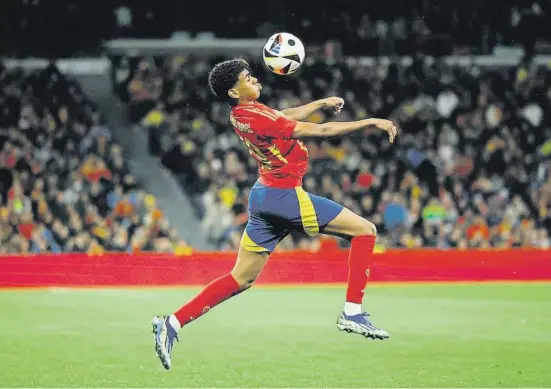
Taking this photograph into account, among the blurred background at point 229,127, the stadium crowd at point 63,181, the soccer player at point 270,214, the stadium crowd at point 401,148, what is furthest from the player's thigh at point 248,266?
the stadium crowd at point 401,148

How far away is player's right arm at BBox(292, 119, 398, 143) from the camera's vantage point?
694cm

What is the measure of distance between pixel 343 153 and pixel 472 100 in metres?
3.27

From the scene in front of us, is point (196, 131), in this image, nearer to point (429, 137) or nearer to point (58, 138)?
Result: point (58, 138)

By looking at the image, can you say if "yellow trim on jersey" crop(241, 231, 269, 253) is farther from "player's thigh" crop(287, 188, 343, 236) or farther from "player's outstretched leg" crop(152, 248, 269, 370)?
"player's thigh" crop(287, 188, 343, 236)

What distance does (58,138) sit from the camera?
1938 centimetres

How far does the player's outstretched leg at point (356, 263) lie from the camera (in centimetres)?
765

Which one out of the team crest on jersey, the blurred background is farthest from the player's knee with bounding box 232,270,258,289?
the blurred background

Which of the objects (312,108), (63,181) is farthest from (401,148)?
(312,108)

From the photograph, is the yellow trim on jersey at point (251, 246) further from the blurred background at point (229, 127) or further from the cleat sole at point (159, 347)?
the blurred background at point (229, 127)

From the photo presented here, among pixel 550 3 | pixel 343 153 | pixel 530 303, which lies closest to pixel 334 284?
pixel 530 303

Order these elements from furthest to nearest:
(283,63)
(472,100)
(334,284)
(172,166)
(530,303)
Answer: (472,100), (172,166), (334,284), (530,303), (283,63)

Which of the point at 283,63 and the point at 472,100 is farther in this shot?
the point at 472,100

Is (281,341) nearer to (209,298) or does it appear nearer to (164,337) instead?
(209,298)

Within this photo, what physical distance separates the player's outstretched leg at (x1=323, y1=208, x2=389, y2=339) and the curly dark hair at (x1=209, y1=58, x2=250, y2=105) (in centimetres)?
119
